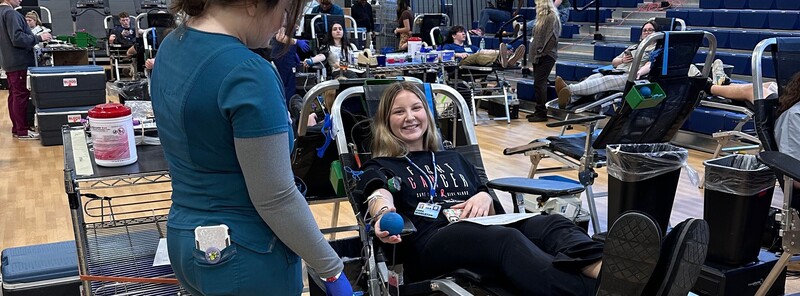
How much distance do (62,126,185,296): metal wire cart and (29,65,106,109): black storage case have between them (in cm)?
400

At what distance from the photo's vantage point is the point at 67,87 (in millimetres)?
6199

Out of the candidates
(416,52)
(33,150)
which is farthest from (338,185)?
(33,150)

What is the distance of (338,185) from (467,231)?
65 centimetres

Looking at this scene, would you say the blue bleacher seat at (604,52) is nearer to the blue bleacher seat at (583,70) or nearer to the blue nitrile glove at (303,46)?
the blue bleacher seat at (583,70)

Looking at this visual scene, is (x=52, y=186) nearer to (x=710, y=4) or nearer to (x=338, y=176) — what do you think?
(x=338, y=176)

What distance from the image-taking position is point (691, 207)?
4402 millimetres

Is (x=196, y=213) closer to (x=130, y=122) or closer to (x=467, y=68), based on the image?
(x=130, y=122)

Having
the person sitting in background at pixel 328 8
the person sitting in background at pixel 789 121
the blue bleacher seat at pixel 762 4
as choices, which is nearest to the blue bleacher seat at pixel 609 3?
the blue bleacher seat at pixel 762 4

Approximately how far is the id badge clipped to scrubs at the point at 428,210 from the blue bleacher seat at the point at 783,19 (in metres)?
6.42

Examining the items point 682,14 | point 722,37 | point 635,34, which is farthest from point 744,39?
point 635,34

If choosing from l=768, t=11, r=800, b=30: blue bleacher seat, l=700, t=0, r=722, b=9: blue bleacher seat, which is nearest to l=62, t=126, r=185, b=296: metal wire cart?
l=768, t=11, r=800, b=30: blue bleacher seat

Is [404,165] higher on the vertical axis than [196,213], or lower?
lower

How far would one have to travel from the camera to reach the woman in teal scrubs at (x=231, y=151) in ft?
3.91

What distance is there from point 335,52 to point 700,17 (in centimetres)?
448
